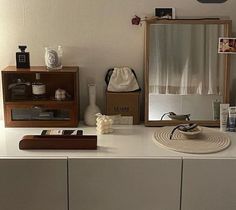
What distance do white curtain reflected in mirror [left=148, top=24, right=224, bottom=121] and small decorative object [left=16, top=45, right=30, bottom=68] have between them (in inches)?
23.9

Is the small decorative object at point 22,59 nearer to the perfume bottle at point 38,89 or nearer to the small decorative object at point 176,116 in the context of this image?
the perfume bottle at point 38,89

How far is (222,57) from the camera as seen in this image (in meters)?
2.05

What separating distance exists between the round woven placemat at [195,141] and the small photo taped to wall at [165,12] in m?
0.55

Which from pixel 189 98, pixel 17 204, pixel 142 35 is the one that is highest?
pixel 142 35

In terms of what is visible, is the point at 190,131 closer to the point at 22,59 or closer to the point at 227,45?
the point at 227,45

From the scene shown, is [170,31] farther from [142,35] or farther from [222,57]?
[222,57]

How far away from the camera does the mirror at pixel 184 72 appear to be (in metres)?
2.02

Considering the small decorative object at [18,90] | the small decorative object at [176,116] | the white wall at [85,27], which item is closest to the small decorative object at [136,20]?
the white wall at [85,27]

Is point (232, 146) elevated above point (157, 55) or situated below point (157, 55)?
below

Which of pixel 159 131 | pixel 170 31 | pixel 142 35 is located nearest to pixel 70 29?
pixel 142 35

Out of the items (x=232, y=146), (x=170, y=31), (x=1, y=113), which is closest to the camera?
(x=232, y=146)

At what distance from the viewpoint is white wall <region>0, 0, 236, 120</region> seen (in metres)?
2.03

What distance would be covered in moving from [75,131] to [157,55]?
56 centimetres

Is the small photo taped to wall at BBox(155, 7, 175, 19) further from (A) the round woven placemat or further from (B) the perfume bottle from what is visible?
(B) the perfume bottle
